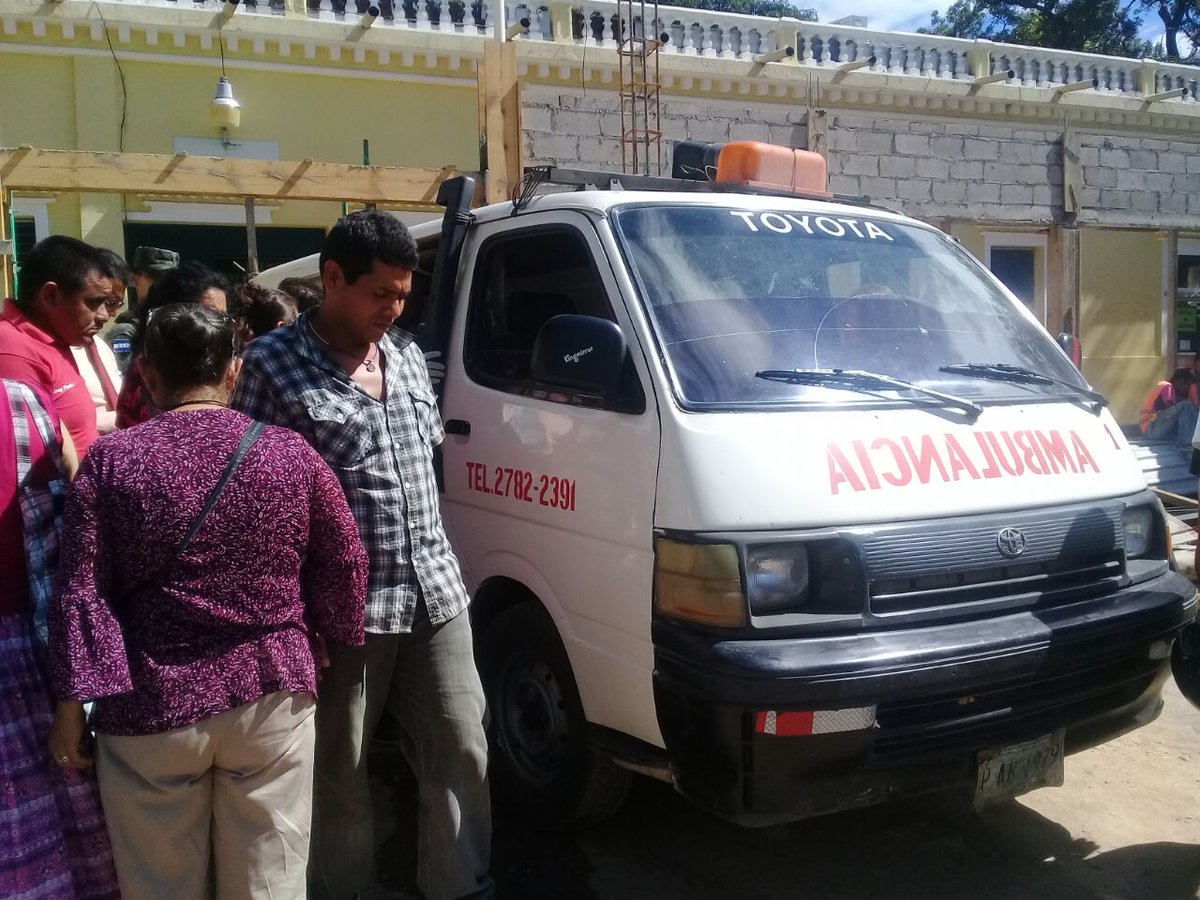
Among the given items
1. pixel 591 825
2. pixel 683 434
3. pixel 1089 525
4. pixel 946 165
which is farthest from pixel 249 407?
pixel 946 165

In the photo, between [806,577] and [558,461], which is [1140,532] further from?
[558,461]

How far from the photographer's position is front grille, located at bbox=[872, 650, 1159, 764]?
271cm

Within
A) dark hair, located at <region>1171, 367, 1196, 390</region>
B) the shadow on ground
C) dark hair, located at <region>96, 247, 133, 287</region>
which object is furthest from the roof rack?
dark hair, located at <region>1171, 367, 1196, 390</region>

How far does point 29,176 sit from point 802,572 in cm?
606

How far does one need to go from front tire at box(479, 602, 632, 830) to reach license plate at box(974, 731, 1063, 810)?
3.67 feet

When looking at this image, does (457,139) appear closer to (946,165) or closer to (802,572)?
(946,165)

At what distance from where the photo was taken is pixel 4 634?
229 cm

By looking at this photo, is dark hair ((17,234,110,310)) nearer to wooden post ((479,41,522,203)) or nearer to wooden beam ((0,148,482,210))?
wooden beam ((0,148,482,210))

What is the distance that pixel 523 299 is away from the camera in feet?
12.4

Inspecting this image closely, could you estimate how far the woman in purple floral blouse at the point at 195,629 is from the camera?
82.2 inches

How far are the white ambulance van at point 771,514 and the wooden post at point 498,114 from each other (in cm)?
318

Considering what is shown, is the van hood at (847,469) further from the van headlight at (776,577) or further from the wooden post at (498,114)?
the wooden post at (498,114)

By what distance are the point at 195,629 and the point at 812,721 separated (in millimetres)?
1490

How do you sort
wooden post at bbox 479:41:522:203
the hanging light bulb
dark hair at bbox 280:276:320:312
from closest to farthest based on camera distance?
dark hair at bbox 280:276:320:312
wooden post at bbox 479:41:522:203
the hanging light bulb
